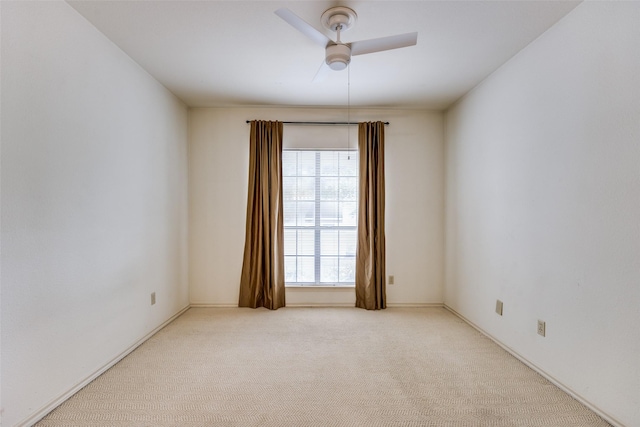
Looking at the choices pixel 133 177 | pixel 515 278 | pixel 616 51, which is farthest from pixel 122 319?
pixel 616 51

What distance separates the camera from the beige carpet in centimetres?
171

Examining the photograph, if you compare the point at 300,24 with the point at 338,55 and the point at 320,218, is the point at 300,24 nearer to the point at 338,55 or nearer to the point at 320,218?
the point at 338,55

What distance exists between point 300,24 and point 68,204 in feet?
5.90

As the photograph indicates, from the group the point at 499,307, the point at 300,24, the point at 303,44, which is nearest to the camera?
the point at 300,24

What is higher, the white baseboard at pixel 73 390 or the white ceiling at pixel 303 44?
the white ceiling at pixel 303 44

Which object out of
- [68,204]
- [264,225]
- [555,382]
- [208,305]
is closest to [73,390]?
[68,204]

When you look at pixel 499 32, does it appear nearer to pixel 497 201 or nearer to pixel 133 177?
pixel 497 201

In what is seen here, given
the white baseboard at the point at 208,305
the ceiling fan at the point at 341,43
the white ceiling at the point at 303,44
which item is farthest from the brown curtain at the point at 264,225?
the ceiling fan at the point at 341,43

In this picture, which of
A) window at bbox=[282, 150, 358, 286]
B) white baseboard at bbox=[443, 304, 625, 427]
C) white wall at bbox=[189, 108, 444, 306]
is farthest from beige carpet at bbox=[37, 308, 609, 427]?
window at bbox=[282, 150, 358, 286]

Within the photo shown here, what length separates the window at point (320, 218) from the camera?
3.83 metres

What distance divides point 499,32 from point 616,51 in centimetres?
72

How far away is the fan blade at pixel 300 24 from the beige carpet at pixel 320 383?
7.28 feet

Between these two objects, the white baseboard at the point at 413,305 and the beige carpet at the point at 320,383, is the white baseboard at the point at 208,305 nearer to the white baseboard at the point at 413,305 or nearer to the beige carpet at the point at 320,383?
the beige carpet at the point at 320,383

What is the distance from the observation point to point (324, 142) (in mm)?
3801
